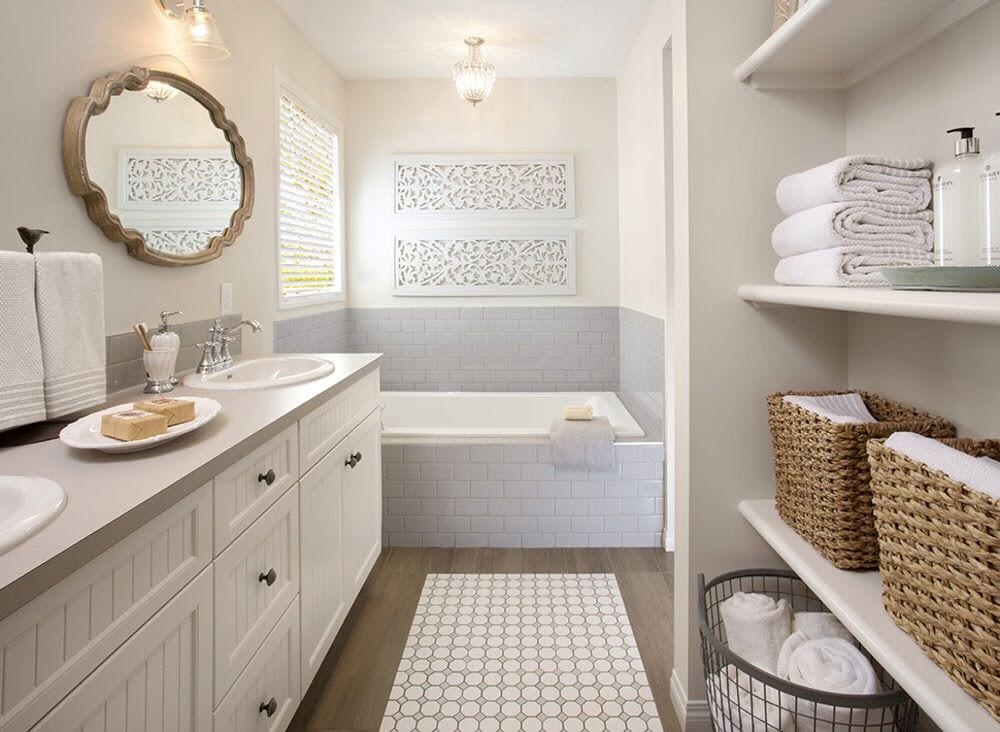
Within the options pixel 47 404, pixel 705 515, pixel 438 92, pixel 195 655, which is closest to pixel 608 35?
pixel 438 92

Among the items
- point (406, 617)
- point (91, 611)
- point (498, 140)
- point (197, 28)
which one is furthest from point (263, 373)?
point (498, 140)

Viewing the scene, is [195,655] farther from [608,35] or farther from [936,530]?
[608,35]

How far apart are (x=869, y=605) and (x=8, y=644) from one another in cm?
124

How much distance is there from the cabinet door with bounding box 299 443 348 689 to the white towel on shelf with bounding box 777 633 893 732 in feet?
3.91

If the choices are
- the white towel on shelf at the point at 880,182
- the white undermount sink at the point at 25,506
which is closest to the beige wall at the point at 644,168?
the white towel on shelf at the point at 880,182

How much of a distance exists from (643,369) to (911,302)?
262 centimetres

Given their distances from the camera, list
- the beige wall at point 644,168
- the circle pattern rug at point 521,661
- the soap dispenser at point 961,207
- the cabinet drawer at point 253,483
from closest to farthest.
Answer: the soap dispenser at point 961,207
the cabinet drawer at point 253,483
the circle pattern rug at point 521,661
the beige wall at point 644,168

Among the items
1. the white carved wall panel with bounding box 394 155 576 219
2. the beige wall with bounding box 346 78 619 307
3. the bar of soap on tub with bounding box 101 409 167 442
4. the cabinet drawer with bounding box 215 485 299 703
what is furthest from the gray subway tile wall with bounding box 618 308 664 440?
the bar of soap on tub with bounding box 101 409 167 442

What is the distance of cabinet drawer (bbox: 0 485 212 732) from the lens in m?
0.71

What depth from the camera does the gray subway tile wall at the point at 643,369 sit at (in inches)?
123

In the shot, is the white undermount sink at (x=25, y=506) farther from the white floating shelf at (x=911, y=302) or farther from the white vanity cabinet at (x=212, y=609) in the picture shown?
the white floating shelf at (x=911, y=302)

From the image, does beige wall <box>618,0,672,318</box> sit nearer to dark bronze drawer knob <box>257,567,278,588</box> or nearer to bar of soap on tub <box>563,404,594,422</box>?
bar of soap on tub <box>563,404,594,422</box>

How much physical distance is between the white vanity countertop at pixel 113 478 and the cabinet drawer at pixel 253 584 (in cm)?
20

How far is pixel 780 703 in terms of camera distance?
125 cm
